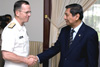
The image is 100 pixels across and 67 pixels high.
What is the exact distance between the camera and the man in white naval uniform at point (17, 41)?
1.62 meters

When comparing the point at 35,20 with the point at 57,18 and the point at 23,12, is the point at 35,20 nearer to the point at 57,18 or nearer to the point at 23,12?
the point at 57,18

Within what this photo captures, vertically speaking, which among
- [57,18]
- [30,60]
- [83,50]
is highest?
[57,18]

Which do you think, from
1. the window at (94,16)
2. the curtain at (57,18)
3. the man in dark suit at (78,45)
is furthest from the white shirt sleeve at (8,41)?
the window at (94,16)

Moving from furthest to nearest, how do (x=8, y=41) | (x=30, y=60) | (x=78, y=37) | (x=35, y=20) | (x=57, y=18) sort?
(x=35, y=20)
(x=57, y=18)
(x=30, y=60)
(x=78, y=37)
(x=8, y=41)

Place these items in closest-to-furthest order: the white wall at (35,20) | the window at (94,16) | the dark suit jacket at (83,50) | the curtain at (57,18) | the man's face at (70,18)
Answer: the dark suit jacket at (83,50)
the man's face at (70,18)
the window at (94,16)
the curtain at (57,18)
the white wall at (35,20)

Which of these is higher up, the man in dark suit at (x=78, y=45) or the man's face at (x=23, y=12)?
the man's face at (x=23, y=12)

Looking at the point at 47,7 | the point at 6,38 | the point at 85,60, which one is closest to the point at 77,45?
the point at 85,60

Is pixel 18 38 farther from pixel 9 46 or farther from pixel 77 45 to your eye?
pixel 77 45

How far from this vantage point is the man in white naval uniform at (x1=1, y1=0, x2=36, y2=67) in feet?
5.33

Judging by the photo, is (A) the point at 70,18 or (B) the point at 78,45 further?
(A) the point at 70,18

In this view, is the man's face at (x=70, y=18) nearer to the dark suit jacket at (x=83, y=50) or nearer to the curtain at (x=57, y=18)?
the dark suit jacket at (x=83, y=50)

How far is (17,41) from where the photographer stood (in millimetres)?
1724

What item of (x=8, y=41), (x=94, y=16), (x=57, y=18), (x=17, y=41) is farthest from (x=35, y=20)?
(x=8, y=41)

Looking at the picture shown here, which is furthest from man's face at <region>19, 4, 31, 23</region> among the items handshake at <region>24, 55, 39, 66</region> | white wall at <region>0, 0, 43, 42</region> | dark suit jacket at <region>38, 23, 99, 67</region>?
white wall at <region>0, 0, 43, 42</region>
